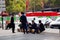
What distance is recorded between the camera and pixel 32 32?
72.3 ft

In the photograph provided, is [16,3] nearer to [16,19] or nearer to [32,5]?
[32,5]

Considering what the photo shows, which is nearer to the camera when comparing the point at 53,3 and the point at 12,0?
the point at 12,0

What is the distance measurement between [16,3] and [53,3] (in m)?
13.4

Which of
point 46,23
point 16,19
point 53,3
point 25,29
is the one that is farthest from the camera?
point 53,3

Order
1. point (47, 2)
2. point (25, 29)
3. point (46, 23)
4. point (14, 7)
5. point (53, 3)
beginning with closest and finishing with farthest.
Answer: point (25, 29) → point (46, 23) → point (14, 7) → point (53, 3) → point (47, 2)

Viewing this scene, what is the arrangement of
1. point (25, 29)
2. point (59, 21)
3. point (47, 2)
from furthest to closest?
point (47, 2), point (59, 21), point (25, 29)

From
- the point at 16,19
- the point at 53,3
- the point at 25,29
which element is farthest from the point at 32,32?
the point at 53,3

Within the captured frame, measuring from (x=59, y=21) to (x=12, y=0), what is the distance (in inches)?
1479

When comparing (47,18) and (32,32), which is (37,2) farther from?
(32,32)

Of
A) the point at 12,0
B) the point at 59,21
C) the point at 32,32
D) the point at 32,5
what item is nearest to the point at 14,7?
the point at 12,0

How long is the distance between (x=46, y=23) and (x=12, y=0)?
33.1m

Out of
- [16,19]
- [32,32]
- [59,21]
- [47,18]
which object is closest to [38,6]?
[16,19]

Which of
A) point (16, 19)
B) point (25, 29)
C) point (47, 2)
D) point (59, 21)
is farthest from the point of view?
point (47, 2)

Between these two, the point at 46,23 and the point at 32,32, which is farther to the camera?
the point at 46,23
